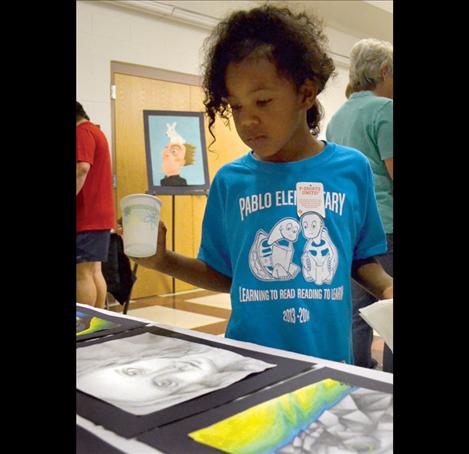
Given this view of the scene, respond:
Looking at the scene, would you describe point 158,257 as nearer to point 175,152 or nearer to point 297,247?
point 297,247

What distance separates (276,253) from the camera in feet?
2.95

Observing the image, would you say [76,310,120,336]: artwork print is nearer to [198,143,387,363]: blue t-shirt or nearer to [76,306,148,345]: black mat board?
[76,306,148,345]: black mat board

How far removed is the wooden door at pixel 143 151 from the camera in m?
4.07

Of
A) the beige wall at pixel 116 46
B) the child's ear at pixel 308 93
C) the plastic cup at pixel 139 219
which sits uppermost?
the beige wall at pixel 116 46

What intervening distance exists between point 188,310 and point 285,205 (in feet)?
9.03

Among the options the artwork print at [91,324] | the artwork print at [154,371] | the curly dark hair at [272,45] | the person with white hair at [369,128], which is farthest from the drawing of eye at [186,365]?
the person with white hair at [369,128]

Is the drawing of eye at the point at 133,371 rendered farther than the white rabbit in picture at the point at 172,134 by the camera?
No

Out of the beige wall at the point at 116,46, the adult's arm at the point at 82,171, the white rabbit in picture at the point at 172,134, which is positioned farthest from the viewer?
the white rabbit in picture at the point at 172,134

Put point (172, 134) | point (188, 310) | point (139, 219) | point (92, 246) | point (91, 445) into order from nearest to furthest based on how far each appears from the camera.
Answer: point (91, 445)
point (139, 219)
point (92, 246)
point (188, 310)
point (172, 134)

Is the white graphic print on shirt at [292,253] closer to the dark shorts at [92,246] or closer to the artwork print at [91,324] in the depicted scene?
the artwork print at [91,324]

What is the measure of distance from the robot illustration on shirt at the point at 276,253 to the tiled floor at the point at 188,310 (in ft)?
6.05

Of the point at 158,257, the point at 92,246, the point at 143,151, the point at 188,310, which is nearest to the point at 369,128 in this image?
the point at 158,257
